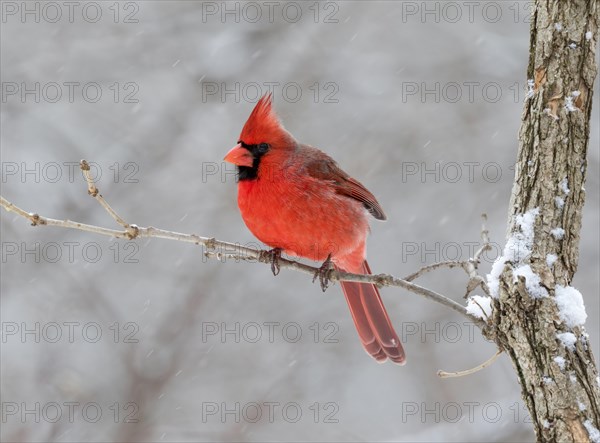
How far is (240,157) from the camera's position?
319 cm

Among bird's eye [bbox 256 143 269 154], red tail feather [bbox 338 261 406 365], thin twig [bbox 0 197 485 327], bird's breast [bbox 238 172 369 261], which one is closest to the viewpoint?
thin twig [bbox 0 197 485 327]

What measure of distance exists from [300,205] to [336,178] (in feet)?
1.32

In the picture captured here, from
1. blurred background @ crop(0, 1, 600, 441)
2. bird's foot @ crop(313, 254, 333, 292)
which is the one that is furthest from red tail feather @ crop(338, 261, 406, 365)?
blurred background @ crop(0, 1, 600, 441)

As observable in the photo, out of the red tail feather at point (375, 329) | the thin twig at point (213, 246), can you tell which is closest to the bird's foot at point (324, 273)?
the thin twig at point (213, 246)

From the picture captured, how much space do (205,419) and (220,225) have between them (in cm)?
145

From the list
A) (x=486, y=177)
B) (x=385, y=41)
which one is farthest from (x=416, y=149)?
(x=385, y=41)

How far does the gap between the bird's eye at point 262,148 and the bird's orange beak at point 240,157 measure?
0.05m

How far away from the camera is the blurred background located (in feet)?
16.5

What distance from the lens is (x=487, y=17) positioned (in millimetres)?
6516

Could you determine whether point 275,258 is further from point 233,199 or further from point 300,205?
point 233,199

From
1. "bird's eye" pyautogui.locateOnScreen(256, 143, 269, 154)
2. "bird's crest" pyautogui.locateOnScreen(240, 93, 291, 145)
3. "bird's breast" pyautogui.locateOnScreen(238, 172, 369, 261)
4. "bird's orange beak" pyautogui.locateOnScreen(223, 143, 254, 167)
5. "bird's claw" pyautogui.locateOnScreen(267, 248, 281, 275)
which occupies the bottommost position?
"bird's claw" pyautogui.locateOnScreen(267, 248, 281, 275)

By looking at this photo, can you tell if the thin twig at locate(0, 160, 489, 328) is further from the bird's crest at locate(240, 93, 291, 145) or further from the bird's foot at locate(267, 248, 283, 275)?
the bird's crest at locate(240, 93, 291, 145)

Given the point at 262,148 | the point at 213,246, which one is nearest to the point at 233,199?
the point at 262,148

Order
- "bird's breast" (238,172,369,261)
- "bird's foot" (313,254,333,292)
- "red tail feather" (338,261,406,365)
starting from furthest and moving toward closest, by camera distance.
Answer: "red tail feather" (338,261,406,365)
"bird's breast" (238,172,369,261)
"bird's foot" (313,254,333,292)
